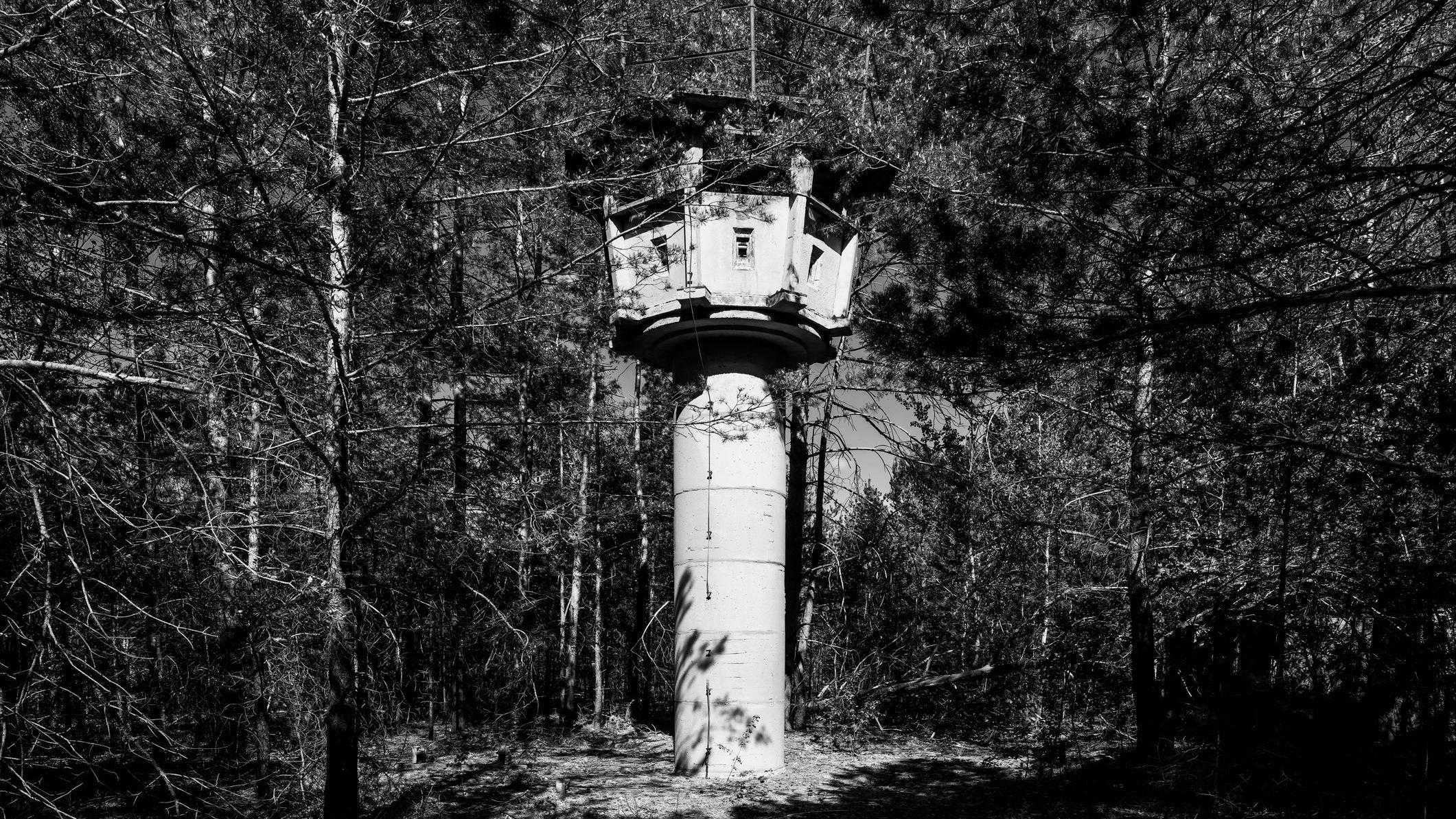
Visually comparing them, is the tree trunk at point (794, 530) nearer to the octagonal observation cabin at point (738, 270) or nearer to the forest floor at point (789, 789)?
the forest floor at point (789, 789)

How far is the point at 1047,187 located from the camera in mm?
5633

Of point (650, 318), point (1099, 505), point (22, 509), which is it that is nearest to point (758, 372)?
point (650, 318)

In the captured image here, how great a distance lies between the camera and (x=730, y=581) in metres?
11.3

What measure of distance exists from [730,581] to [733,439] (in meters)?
1.75

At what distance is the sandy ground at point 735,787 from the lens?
920 centimetres

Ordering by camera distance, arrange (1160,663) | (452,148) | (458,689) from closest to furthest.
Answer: (452,148) → (1160,663) → (458,689)

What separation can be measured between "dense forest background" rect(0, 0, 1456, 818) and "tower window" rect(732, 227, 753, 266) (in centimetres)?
169

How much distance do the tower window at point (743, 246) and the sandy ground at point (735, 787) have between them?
6.04 metres

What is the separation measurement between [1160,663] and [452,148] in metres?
9.11

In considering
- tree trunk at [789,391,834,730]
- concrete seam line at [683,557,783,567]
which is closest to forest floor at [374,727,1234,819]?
tree trunk at [789,391,834,730]

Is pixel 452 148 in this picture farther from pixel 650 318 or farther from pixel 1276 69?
pixel 1276 69

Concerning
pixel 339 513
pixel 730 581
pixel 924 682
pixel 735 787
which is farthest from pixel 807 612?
pixel 339 513

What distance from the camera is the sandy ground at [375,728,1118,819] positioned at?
9.20 m

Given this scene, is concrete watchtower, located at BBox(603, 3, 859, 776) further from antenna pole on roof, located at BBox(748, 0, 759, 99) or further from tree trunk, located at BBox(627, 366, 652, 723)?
tree trunk, located at BBox(627, 366, 652, 723)
